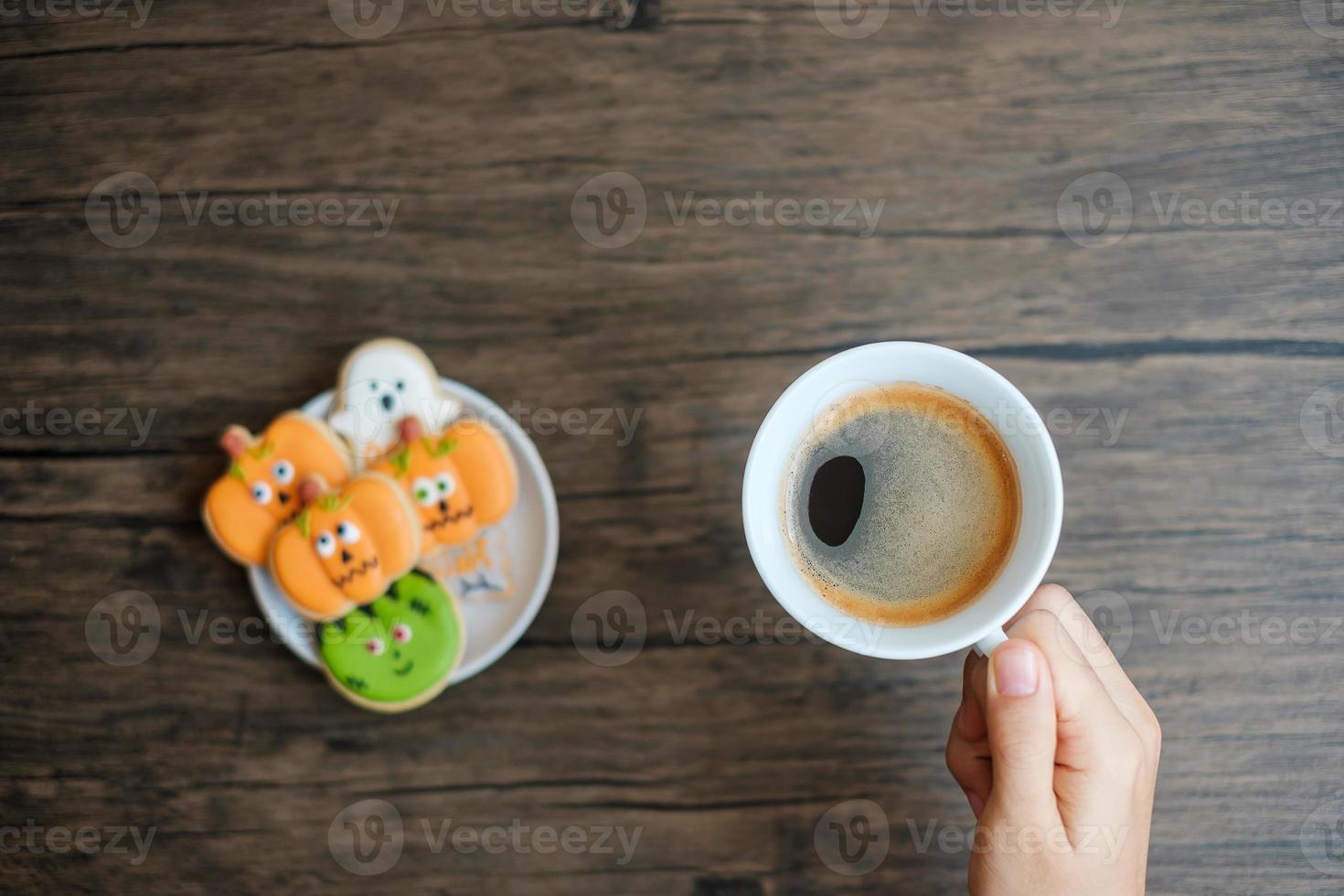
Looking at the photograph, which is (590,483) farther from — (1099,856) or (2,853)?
(2,853)

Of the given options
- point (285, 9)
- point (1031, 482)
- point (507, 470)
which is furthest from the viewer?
point (285, 9)

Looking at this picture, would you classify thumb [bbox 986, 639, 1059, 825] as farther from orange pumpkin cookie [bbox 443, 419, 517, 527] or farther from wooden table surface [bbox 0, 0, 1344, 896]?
orange pumpkin cookie [bbox 443, 419, 517, 527]

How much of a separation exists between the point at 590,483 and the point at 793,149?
1.43 ft

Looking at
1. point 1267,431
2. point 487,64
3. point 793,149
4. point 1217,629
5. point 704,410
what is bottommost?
point 1217,629

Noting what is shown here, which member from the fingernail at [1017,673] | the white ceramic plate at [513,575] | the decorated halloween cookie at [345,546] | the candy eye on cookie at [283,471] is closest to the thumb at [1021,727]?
the fingernail at [1017,673]

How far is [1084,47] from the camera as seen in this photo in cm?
102

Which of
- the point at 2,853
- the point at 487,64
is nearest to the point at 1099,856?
the point at 487,64

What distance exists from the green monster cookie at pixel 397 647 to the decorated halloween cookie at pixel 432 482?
0.06 meters

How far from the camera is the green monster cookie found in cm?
93

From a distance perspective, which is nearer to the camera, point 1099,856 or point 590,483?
point 1099,856

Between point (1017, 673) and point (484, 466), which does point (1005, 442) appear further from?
point (484, 466)

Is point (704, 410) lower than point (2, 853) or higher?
higher

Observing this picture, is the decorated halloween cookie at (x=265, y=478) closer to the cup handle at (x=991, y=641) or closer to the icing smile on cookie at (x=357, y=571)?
the icing smile on cookie at (x=357, y=571)

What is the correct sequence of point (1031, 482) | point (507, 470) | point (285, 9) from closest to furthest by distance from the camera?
1. point (1031, 482)
2. point (507, 470)
3. point (285, 9)
